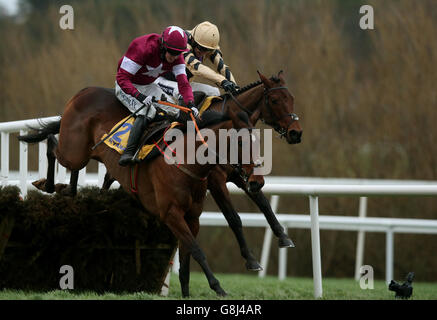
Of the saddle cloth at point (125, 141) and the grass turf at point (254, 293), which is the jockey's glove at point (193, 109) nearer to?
the saddle cloth at point (125, 141)

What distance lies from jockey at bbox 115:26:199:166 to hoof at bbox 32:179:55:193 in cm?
106

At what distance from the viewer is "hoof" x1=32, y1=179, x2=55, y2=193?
6551 mm

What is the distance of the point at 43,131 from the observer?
6.59 meters

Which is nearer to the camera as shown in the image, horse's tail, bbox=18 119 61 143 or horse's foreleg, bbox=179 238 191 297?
horse's foreleg, bbox=179 238 191 297

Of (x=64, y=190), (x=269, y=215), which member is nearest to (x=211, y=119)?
(x=269, y=215)

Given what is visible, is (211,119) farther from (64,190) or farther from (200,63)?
(64,190)

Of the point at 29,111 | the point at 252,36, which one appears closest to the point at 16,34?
the point at 29,111

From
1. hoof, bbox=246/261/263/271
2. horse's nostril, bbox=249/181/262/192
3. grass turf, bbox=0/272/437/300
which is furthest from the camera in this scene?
hoof, bbox=246/261/263/271

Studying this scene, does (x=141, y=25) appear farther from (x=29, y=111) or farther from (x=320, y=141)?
(x=320, y=141)

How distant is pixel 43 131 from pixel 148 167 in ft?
4.33

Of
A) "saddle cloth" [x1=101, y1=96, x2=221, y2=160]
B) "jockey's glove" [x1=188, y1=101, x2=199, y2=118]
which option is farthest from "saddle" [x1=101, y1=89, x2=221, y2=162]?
"jockey's glove" [x1=188, y1=101, x2=199, y2=118]

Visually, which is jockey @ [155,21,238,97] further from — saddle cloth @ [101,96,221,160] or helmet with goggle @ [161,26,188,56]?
helmet with goggle @ [161,26,188,56]
